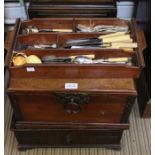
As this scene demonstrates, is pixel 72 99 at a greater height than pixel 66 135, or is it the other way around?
pixel 72 99

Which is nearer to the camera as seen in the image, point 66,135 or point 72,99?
point 72,99

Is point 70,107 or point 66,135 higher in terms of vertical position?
point 70,107

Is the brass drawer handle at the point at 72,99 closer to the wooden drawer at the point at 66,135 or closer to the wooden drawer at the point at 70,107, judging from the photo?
the wooden drawer at the point at 70,107

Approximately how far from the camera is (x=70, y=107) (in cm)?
116

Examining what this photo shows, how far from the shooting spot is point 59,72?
107cm

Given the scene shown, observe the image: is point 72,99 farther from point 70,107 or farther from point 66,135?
point 66,135

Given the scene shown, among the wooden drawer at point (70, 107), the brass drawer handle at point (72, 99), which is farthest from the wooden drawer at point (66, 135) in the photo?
the brass drawer handle at point (72, 99)

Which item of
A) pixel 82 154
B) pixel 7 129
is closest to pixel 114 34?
pixel 82 154

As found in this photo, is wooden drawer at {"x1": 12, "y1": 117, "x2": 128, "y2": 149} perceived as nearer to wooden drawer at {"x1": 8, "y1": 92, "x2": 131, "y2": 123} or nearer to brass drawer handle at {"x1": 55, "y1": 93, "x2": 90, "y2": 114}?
wooden drawer at {"x1": 8, "y1": 92, "x2": 131, "y2": 123}

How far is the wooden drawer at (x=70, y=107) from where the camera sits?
111cm

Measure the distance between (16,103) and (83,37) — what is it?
0.40m

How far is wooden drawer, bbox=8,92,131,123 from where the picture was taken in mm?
1106

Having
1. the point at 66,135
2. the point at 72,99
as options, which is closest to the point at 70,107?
the point at 72,99

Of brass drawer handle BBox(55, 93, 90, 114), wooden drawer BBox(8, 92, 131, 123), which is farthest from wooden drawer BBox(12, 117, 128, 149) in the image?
brass drawer handle BBox(55, 93, 90, 114)
